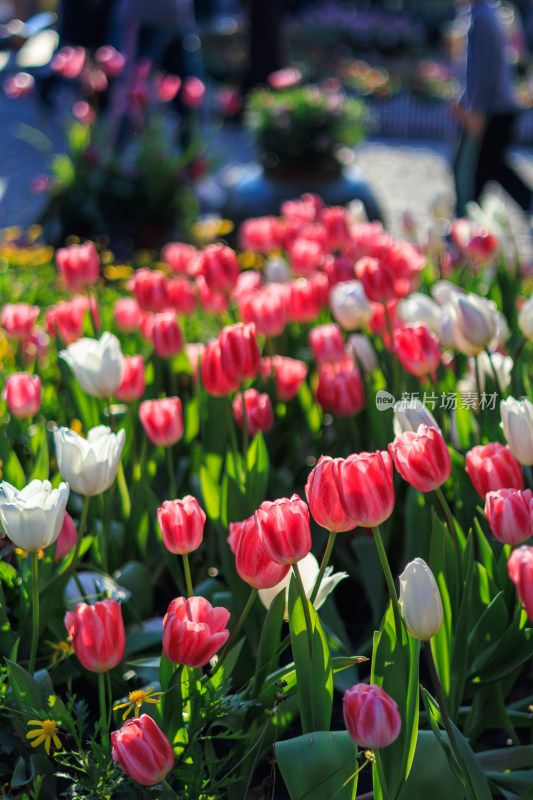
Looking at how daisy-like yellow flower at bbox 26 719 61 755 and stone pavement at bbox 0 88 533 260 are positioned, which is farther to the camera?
stone pavement at bbox 0 88 533 260

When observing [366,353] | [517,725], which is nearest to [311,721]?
[517,725]

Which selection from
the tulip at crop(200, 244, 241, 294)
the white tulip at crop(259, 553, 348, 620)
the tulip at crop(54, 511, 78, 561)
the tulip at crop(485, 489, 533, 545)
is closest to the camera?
the tulip at crop(485, 489, 533, 545)

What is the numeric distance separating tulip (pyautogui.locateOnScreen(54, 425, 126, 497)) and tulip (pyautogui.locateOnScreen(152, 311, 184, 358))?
66 centimetres

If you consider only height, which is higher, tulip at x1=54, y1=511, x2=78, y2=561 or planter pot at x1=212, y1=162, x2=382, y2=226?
tulip at x1=54, y1=511, x2=78, y2=561

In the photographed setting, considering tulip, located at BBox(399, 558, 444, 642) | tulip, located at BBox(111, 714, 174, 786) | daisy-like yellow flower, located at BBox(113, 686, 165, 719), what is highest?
tulip, located at BBox(399, 558, 444, 642)

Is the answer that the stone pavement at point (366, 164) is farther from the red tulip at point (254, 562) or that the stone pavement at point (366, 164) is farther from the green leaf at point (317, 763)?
the green leaf at point (317, 763)

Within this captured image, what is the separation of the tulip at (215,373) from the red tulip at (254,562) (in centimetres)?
52

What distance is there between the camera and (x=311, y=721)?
119cm

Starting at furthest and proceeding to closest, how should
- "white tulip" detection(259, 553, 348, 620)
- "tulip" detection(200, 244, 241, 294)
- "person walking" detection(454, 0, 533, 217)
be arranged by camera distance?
"person walking" detection(454, 0, 533, 217) → "tulip" detection(200, 244, 241, 294) → "white tulip" detection(259, 553, 348, 620)

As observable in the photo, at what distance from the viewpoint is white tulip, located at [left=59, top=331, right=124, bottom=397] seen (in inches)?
66.2

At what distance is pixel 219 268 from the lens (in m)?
2.09

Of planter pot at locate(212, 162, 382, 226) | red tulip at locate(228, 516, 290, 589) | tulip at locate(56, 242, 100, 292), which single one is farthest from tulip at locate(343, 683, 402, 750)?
planter pot at locate(212, 162, 382, 226)

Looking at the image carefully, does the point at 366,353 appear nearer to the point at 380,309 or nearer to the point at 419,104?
the point at 380,309

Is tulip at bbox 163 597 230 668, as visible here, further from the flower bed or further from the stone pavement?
Answer: the stone pavement
